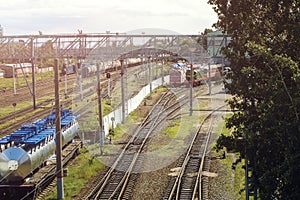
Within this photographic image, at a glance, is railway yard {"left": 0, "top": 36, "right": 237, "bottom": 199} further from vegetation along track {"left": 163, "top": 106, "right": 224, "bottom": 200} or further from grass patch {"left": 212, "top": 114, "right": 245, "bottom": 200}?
grass patch {"left": 212, "top": 114, "right": 245, "bottom": 200}

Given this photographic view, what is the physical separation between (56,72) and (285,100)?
8408mm

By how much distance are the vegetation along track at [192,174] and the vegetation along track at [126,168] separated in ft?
4.58

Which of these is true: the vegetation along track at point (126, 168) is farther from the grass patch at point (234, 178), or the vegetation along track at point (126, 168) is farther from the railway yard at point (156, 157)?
the grass patch at point (234, 178)

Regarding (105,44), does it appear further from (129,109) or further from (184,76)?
(184,76)

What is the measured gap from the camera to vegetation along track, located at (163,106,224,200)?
1401cm

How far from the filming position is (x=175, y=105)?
31.8 m

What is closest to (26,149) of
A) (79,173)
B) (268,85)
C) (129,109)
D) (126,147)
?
(79,173)

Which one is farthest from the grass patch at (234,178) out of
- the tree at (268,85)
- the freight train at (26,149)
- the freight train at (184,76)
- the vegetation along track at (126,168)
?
the freight train at (184,76)

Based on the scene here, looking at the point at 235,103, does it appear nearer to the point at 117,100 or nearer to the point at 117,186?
the point at 117,186

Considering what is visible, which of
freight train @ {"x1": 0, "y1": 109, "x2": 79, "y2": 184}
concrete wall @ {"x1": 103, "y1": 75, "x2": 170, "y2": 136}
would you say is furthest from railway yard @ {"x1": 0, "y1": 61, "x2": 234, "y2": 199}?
concrete wall @ {"x1": 103, "y1": 75, "x2": 170, "y2": 136}

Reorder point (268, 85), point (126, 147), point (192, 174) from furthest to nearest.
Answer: point (126, 147)
point (192, 174)
point (268, 85)

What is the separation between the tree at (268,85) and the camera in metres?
7.82

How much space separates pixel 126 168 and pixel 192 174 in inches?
95.8

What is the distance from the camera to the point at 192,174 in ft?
52.5
